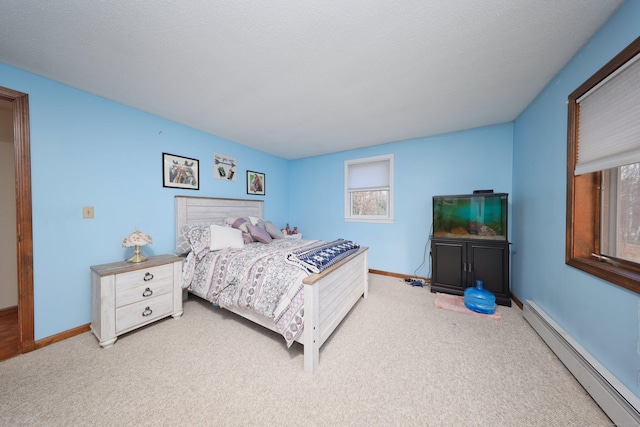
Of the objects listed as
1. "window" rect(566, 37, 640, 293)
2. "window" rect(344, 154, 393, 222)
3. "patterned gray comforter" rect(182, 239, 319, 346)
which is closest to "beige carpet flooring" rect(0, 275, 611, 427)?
"patterned gray comforter" rect(182, 239, 319, 346)

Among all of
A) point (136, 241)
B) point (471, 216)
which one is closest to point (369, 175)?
point (471, 216)

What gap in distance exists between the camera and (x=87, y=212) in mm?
2045

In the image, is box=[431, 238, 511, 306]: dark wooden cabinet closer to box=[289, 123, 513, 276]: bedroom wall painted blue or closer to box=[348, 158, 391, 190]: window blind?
box=[289, 123, 513, 276]: bedroom wall painted blue

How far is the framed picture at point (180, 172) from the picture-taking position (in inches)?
104

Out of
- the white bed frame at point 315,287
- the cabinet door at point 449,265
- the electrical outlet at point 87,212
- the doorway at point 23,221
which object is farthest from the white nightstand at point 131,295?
the cabinet door at point 449,265

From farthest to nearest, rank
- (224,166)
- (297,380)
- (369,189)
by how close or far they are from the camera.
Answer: (369,189), (224,166), (297,380)

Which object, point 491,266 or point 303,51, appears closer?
point 303,51

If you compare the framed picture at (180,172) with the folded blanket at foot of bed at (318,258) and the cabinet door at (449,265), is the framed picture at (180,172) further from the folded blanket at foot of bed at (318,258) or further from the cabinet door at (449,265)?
the cabinet door at (449,265)

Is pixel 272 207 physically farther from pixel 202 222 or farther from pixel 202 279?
pixel 202 279

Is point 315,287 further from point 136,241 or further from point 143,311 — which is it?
point 136,241

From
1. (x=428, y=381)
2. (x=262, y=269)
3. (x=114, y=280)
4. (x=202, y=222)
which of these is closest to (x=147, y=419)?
(x=262, y=269)

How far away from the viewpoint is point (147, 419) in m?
1.18

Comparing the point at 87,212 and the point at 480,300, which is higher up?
the point at 87,212

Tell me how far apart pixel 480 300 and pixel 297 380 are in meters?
2.23
